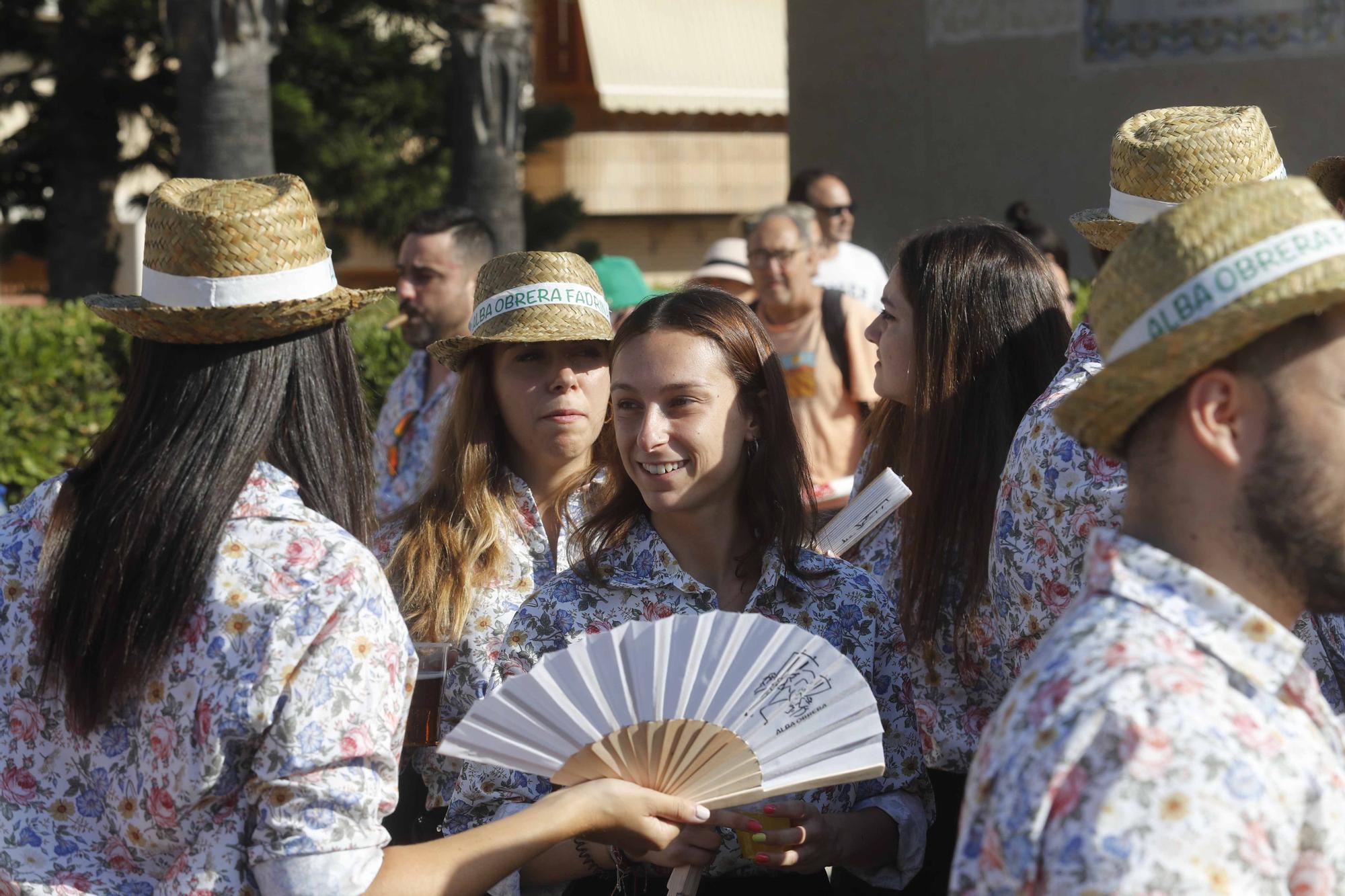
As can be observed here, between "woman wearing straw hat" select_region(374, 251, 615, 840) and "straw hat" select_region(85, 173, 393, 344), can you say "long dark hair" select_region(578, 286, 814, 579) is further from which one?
"straw hat" select_region(85, 173, 393, 344)

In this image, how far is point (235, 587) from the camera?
6.87ft

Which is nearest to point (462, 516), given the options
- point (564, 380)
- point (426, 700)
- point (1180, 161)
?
point (564, 380)

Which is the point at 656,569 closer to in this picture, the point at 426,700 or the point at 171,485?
the point at 426,700

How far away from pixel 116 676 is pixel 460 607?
1318 mm

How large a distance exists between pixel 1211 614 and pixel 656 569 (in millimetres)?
1403

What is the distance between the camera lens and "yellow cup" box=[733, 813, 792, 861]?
2.49m

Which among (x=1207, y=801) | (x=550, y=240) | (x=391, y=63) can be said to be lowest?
(x=550, y=240)

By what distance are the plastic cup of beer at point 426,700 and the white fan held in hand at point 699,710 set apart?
600 mm

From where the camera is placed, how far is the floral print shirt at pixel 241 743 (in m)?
2.04

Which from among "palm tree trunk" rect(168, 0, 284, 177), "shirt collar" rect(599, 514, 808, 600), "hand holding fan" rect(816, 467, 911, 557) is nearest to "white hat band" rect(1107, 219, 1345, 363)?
"shirt collar" rect(599, 514, 808, 600)

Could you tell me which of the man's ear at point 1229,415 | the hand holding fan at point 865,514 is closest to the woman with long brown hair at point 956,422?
the hand holding fan at point 865,514

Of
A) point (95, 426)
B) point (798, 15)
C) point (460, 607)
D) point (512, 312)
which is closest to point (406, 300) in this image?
point (512, 312)

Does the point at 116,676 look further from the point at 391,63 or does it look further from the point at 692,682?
the point at 391,63

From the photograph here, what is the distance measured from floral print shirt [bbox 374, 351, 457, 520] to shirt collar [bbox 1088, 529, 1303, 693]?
151 inches
